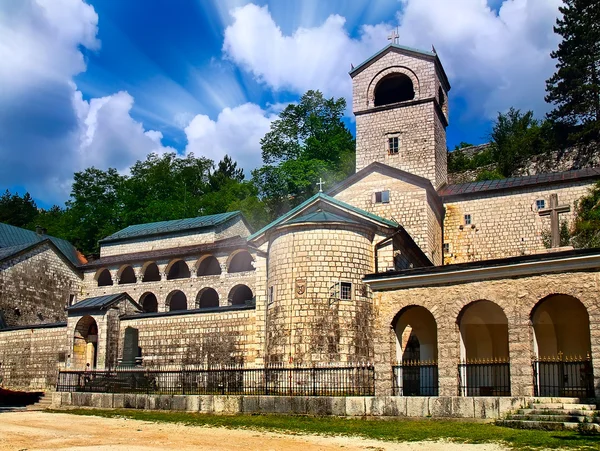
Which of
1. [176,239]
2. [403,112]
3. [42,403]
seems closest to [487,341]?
[42,403]

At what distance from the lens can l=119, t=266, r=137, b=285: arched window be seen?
1531 inches

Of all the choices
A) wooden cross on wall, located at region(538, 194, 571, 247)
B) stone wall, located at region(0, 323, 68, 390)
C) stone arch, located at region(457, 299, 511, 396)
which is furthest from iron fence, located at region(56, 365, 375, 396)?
stone wall, located at region(0, 323, 68, 390)

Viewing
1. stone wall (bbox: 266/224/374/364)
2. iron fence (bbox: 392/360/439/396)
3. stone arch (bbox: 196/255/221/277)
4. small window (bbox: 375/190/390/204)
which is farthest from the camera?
stone arch (bbox: 196/255/221/277)

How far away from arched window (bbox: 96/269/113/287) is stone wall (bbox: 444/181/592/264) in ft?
66.7

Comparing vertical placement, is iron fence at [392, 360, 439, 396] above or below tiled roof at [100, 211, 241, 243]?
below

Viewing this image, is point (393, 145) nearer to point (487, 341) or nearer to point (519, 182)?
point (519, 182)

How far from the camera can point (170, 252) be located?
35.7m

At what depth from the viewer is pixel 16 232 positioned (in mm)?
41875

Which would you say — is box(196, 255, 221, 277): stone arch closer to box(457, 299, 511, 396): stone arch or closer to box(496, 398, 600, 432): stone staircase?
box(457, 299, 511, 396): stone arch

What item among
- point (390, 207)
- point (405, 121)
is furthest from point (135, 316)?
point (405, 121)

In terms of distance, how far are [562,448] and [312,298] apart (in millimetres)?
11677

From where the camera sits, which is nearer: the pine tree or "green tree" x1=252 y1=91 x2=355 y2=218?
the pine tree

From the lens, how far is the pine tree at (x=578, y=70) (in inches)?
1511

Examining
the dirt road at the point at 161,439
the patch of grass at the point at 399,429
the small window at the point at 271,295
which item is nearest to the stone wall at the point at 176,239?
the small window at the point at 271,295
